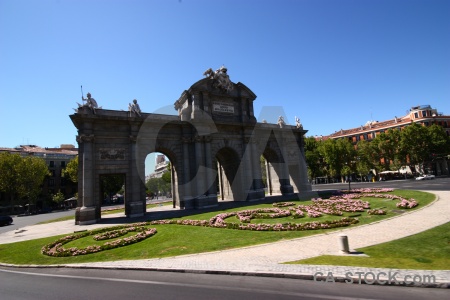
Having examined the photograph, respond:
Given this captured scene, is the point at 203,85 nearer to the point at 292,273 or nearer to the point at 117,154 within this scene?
the point at 117,154

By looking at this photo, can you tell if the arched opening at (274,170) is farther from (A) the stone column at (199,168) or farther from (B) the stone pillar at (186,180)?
(B) the stone pillar at (186,180)

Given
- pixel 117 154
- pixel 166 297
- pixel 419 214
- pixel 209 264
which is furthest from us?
pixel 117 154

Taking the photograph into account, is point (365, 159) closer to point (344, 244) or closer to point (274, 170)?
point (274, 170)

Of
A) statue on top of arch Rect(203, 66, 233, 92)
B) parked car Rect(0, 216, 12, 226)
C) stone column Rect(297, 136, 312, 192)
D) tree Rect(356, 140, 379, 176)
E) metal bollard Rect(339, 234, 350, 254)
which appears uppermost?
statue on top of arch Rect(203, 66, 233, 92)

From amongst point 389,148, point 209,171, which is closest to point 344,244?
point 209,171

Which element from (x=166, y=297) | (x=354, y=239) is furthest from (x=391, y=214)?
(x=166, y=297)

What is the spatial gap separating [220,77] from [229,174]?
13.3 metres

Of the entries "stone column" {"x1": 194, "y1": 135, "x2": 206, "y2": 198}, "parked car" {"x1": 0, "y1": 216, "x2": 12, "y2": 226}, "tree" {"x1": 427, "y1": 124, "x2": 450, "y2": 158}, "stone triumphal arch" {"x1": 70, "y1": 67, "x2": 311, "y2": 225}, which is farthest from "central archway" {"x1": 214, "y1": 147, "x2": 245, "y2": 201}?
"tree" {"x1": 427, "y1": 124, "x2": 450, "y2": 158}

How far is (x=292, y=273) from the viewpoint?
8.55 meters

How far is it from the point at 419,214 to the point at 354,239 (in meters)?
7.89

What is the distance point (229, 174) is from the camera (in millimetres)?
36781

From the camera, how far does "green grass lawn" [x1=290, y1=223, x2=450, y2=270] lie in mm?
8711

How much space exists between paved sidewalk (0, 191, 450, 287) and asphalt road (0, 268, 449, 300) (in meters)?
0.36

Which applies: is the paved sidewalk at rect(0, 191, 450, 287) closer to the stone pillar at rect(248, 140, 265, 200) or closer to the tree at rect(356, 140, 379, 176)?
the stone pillar at rect(248, 140, 265, 200)
